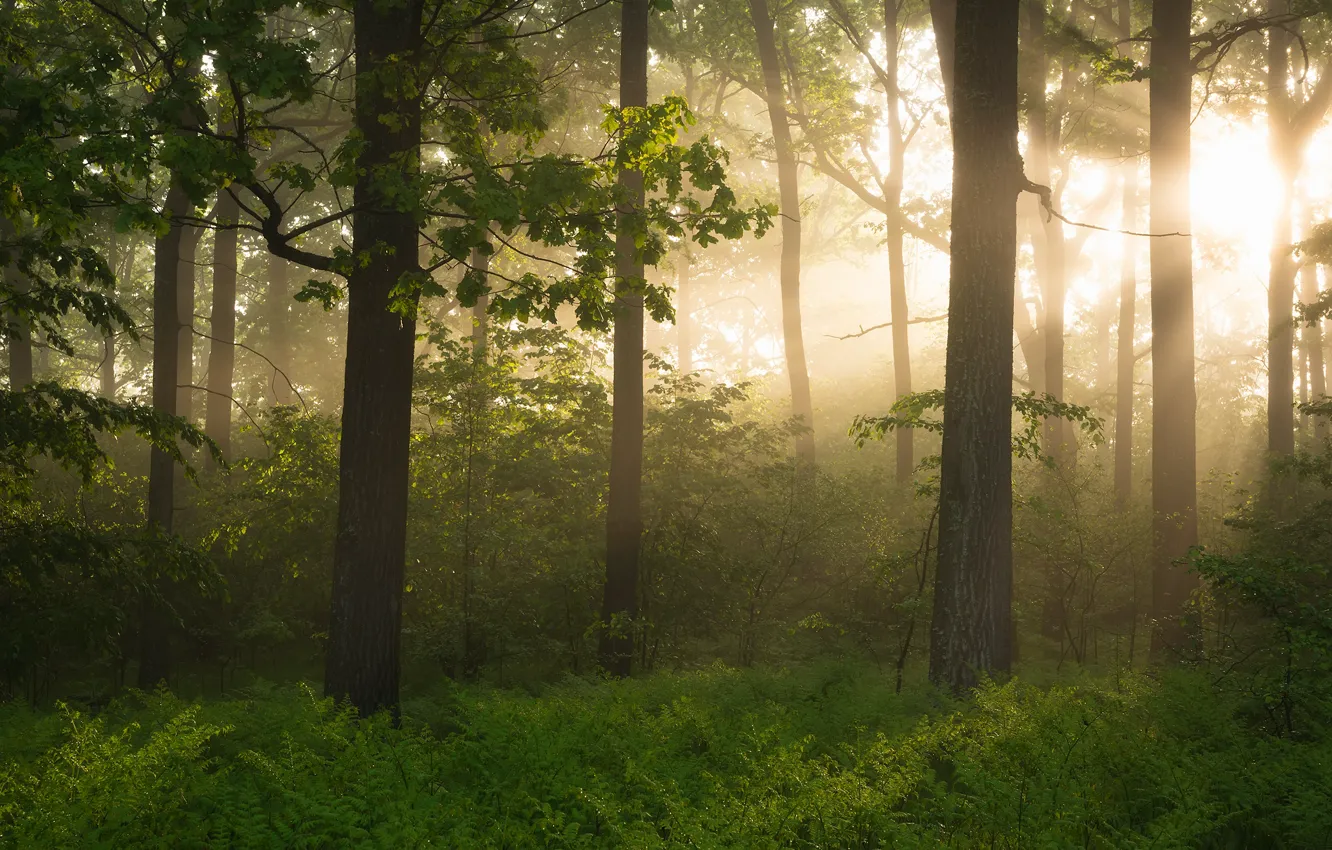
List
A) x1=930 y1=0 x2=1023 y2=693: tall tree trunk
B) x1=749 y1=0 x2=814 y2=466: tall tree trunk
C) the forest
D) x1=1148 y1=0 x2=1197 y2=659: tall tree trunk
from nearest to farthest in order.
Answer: the forest, x1=930 y1=0 x2=1023 y2=693: tall tree trunk, x1=1148 y1=0 x2=1197 y2=659: tall tree trunk, x1=749 y1=0 x2=814 y2=466: tall tree trunk

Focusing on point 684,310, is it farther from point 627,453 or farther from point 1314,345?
point 627,453

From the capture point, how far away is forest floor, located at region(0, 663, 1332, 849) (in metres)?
4.55

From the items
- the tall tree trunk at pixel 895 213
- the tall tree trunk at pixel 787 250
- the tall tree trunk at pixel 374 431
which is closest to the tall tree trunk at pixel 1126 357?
the tall tree trunk at pixel 895 213

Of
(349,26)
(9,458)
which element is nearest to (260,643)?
(9,458)

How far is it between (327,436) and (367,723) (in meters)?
7.94

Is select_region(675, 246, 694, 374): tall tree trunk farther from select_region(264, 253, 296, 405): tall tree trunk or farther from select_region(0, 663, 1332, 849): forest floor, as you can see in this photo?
select_region(0, 663, 1332, 849): forest floor

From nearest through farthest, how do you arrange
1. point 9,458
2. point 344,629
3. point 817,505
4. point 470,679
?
point 344,629
point 9,458
point 470,679
point 817,505

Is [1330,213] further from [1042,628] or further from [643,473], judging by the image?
[643,473]

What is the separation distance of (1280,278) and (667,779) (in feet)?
75.1

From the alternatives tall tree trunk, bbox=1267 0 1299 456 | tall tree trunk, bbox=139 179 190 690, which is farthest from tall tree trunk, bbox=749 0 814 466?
tall tree trunk, bbox=139 179 190 690

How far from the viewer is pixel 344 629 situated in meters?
7.53

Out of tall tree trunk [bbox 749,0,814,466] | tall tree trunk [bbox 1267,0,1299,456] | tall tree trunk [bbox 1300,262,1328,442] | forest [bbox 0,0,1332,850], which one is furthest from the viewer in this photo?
tall tree trunk [bbox 1300,262,1328,442]

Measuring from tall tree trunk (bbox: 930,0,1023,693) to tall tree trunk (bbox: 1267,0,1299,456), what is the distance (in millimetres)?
15563

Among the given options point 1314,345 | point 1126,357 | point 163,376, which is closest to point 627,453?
point 163,376
